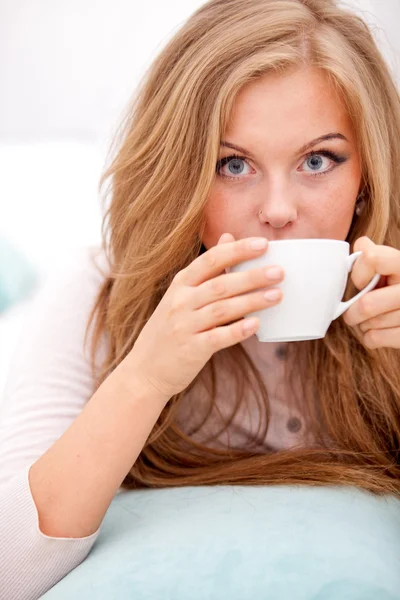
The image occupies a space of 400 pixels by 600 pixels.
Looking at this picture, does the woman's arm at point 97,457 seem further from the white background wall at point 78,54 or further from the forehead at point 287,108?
the white background wall at point 78,54

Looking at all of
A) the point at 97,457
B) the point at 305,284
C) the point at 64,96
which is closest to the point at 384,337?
the point at 305,284

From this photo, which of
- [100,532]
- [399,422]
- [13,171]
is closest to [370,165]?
[399,422]

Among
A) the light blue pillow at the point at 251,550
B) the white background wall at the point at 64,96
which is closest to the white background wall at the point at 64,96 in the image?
the white background wall at the point at 64,96

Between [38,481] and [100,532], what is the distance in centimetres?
13

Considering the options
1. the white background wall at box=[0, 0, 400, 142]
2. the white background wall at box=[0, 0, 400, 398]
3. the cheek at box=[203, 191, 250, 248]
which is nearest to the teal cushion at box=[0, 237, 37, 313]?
the white background wall at box=[0, 0, 400, 398]

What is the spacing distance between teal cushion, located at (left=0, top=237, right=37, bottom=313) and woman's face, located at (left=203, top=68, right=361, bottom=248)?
87cm

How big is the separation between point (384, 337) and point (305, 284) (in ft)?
0.56

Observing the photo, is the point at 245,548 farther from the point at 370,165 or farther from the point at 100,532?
the point at 370,165

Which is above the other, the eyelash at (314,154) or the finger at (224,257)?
the eyelash at (314,154)

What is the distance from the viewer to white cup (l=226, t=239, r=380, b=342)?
0.91 metres

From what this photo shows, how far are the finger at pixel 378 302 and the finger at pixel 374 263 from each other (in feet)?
0.08

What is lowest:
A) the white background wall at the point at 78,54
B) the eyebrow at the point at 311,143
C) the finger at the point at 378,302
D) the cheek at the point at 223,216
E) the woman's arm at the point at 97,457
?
the woman's arm at the point at 97,457

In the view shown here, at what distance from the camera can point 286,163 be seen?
46.2 inches

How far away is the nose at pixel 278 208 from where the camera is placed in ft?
3.65
